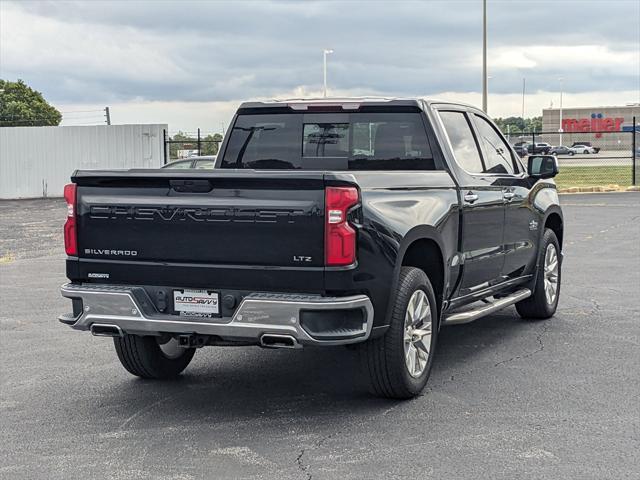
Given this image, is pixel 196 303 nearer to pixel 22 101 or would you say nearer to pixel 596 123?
pixel 22 101

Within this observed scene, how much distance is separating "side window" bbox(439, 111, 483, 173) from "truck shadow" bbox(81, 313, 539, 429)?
154cm

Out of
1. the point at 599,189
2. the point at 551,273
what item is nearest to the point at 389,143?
the point at 551,273

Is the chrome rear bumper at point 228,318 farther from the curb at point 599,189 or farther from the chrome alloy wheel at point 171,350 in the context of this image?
the curb at point 599,189

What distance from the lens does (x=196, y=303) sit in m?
5.87

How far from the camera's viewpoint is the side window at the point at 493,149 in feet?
27.0

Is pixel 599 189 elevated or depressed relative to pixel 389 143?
depressed

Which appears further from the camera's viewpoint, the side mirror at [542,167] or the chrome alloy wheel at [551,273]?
the chrome alloy wheel at [551,273]

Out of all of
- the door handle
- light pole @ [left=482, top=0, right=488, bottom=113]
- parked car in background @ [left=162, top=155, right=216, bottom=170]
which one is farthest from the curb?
the door handle

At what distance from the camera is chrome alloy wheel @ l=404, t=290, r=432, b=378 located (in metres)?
6.28

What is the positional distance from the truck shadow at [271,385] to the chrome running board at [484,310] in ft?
1.25

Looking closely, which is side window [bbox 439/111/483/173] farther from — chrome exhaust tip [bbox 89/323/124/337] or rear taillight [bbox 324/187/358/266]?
chrome exhaust tip [bbox 89/323/124/337]

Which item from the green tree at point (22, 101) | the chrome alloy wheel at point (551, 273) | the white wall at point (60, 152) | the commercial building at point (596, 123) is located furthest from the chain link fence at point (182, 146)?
the commercial building at point (596, 123)

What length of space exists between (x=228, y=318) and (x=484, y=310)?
256 centimetres

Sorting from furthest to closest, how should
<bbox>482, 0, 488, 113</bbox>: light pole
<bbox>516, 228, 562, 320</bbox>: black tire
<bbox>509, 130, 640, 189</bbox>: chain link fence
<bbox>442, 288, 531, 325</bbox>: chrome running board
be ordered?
<bbox>482, 0, 488, 113</bbox>: light pole < <bbox>509, 130, 640, 189</bbox>: chain link fence < <bbox>516, 228, 562, 320</bbox>: black tire < <bbox>442, 288, 531, 325</bbox>: chrome running board
